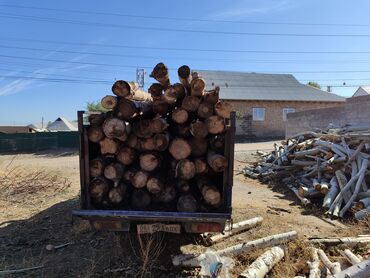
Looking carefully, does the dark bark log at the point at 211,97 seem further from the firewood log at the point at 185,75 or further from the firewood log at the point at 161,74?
the firewood log at the point at 161,74

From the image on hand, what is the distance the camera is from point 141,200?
4426mm

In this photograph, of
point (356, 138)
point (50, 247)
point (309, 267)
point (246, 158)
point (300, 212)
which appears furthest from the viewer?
point (246, 158)

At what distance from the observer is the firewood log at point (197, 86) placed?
14.2 ft

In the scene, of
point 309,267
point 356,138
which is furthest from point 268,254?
point 356,138

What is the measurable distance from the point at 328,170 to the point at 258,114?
2291 centimetres

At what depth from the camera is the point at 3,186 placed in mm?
9578

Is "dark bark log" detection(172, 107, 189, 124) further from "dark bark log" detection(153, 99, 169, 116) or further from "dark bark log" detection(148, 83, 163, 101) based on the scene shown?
"dark bark log" detection(148, 83, 163, 101)

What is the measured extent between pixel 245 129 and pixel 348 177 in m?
23.1

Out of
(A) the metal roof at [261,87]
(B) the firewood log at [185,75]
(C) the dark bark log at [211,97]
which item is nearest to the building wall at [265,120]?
(A) the metal roof at [261,87]

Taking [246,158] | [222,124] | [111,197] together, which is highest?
[222,124]

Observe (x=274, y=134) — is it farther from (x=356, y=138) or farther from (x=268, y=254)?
(x=268, y=254)

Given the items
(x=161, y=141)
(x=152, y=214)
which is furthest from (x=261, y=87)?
(x=152, y=214)

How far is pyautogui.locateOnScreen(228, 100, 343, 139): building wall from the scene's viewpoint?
31.2 meters

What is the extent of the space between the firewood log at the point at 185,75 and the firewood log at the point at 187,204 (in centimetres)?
137
